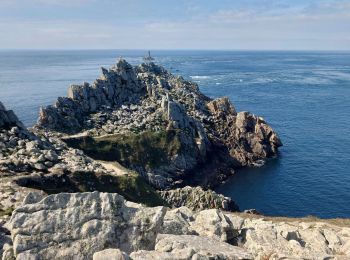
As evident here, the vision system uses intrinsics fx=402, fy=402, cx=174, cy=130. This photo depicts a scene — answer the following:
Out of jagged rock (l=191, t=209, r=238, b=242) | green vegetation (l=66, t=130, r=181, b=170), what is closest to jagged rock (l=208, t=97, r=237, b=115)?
green vegetation (l=66, t=130, r=181, b=170)

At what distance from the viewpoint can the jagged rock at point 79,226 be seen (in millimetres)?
25547

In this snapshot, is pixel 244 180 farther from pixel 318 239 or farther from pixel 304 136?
pixel 318 239

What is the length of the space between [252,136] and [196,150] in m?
23.8

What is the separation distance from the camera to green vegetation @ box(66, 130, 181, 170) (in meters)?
102

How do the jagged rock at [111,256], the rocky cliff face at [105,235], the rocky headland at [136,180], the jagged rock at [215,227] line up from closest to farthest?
the jagged rock at [111,256] < the rocky cliff face at [105,235] < the rocky headland at [136,180] < the jagged rock at [215,227]

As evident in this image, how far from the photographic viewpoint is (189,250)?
973 inches

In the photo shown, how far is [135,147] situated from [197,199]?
29.1 meters

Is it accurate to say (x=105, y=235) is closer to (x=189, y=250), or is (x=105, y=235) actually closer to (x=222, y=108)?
(x=189, y=250)

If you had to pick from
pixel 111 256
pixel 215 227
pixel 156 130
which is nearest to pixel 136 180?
pixel 156 130

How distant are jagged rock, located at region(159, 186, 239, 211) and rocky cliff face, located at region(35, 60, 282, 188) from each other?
50.5ft

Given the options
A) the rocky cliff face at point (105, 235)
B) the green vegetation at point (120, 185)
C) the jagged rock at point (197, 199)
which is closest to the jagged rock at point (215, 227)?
the rocky cliff face at point (105, 235)

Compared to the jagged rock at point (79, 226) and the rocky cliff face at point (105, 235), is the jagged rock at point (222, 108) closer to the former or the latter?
the rocky cliff face at point (105, 235)

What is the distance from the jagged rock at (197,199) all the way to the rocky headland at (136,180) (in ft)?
0.77

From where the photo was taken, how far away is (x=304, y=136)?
477ft
